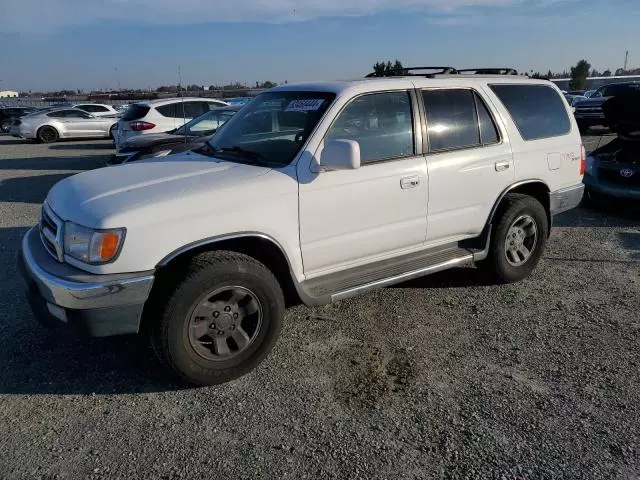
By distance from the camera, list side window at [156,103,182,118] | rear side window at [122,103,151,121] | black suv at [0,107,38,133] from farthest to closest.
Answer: black suv at [0,107,38,133], side window at [156,103,182,118], rear side window at [122,103,151,121]

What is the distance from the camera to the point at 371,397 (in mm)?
3270

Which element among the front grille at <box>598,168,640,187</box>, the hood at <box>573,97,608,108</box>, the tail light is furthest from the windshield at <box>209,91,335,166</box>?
the hood at <box>573,97,608,108</box>

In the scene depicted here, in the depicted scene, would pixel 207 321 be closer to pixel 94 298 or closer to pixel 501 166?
pixel 94 298

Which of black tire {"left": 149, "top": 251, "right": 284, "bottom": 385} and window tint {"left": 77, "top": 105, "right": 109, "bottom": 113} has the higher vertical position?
window tint {"left": 77, "top": 105, "right": 109, "bottom": 113}

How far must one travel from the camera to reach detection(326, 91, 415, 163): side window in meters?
3.86

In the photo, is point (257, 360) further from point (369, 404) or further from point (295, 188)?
point (295, 188)

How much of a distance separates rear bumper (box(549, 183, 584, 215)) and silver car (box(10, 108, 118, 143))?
58.0 feet

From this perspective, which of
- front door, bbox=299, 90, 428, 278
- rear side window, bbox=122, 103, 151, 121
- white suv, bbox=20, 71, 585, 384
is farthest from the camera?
rear side window, bbox=122, 103, 151, 121

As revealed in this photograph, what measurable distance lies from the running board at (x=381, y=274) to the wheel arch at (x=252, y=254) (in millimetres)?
129

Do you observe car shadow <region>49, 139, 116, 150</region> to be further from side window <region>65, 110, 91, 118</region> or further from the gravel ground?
the gravel ground

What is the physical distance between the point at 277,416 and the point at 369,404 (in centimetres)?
55

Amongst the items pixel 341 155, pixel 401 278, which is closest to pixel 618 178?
pixel 401 278

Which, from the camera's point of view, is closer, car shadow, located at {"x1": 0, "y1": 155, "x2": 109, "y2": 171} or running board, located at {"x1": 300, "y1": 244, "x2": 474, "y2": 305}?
running board, located at {"x1": 300, "y1": 244, "x2": 474, "y2": 305}

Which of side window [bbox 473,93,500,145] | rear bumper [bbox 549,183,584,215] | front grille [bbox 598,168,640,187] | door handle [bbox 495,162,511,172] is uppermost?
side window [bbox 473,93,500,145]
